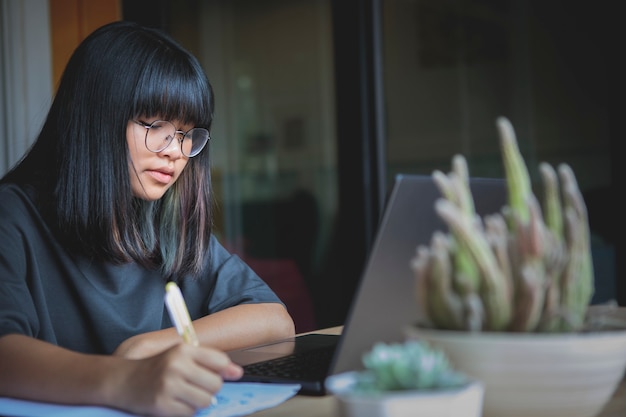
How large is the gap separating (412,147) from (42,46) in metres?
1.31

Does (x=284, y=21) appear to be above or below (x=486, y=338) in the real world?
above

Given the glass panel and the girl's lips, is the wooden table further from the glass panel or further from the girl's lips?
the glass panel

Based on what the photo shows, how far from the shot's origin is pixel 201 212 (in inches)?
58.2

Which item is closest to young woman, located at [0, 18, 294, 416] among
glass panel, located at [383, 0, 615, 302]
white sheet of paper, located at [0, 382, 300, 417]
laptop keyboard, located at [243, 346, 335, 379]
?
laptop keyboard, located at [243, 346, 335, 379]

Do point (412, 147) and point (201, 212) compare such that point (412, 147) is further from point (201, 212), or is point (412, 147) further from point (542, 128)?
point (201, 212)

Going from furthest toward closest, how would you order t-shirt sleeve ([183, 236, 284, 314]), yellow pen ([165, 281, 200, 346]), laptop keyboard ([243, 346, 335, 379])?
t-shirt sleeve ([183, 236, 284, 314]), laptop keyboard ([243, 346, 335, 379]), yellow pen ([165, 281, 200, 346])

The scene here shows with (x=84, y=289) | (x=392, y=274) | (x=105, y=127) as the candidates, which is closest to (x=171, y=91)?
(x=105, y=127)

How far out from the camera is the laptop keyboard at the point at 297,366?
931mm

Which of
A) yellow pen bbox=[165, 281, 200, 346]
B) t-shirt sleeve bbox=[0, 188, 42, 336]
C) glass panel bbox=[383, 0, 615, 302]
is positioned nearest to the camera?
yellow pen bbox=[165, 281, 200, 346]

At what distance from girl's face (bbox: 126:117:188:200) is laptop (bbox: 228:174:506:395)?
52 centimetres

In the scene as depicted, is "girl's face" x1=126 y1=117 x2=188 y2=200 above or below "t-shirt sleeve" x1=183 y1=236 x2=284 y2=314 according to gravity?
above

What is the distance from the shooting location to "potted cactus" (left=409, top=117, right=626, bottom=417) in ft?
1.90

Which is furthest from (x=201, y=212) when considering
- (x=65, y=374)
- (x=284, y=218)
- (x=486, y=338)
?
(x=284, y=218)

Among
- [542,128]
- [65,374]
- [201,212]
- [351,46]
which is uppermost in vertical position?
[351,46]
